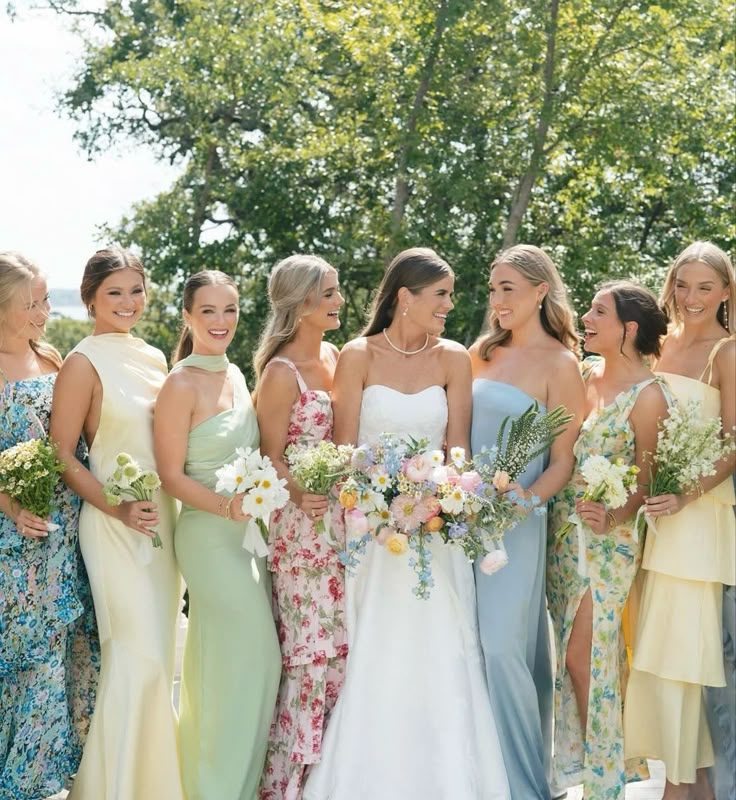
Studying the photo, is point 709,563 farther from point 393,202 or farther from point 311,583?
point 393,202

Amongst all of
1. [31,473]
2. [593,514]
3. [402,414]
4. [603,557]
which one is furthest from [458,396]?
[31,473]

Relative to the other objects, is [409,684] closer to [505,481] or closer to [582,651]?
[582,651]

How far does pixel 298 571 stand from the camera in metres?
5.72

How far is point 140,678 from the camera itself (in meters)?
5.41

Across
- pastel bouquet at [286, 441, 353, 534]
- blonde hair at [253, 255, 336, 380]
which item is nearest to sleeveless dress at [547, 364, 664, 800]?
pastel bouquet at [286, 441, 353, 534]

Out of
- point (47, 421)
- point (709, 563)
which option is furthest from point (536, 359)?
point (47, 421)

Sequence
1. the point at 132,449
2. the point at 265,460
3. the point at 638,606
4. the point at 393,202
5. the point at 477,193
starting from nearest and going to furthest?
the point at 265,460 → the point at 132,449 → the point at 638,606 → the point at 477,193 → the point at 393,202

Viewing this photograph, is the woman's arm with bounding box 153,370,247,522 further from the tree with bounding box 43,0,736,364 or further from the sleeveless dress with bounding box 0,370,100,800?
the tree with bounding box 43,0,736,364

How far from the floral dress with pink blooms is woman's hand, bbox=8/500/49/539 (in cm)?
108

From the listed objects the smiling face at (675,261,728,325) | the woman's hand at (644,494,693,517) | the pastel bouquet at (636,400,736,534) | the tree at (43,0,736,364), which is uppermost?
the tree at (43,0,736,364)

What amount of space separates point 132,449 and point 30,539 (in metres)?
0.61

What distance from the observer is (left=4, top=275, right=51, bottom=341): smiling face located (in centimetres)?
566

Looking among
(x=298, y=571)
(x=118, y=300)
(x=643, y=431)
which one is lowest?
(x=298, y=571)

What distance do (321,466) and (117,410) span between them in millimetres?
1024
